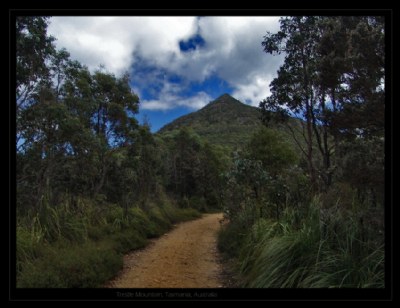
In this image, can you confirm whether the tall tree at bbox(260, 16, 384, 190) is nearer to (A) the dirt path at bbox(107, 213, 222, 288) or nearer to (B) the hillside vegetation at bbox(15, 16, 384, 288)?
(B) the hillside vegetation at bbox(15, 16, 384, 288)

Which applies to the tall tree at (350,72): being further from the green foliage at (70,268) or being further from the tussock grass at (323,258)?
the green foliage at (70,268)

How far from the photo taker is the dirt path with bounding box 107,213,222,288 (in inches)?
226

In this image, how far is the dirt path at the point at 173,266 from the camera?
574cm

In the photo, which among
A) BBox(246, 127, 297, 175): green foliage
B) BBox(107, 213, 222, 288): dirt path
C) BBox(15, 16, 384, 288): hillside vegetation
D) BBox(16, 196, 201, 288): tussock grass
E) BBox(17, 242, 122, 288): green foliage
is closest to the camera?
BBox(15, 16, 384, 288): hillside vegetation

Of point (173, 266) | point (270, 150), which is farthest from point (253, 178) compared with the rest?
point (270, 150)

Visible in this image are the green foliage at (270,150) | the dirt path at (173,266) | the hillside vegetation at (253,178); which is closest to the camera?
the hillside vegetation at (253,178)

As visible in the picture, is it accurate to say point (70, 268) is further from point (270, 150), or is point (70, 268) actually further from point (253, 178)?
point (270, 150)

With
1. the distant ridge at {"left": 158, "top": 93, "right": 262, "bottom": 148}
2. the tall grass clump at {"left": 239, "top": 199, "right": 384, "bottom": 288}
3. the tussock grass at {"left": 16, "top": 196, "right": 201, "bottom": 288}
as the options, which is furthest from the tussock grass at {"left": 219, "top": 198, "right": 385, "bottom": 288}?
the distant ridge at {"left": 158, "top": 93, "right": 262, "bottom": 148}

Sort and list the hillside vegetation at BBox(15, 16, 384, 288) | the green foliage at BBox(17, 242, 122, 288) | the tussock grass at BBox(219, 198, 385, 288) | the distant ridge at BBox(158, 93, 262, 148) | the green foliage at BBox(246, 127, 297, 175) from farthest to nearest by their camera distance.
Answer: the distant ridge at BBox(158, 93, 262, 148), the green foliage at BBox(246, 127, 297, 175), the green foliage at BBox(17, 242, 122, 288), the hillside vegetation at BBox(15, 16, 384, 288), the tussock grass at BBox(219, 198, 385, 288)

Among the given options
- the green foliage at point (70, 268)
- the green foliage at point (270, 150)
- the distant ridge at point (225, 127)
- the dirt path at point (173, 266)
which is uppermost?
the distant ridge at point (225, 127)

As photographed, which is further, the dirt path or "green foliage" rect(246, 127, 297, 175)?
"green foliage" rect(246, 127, 297, 175)

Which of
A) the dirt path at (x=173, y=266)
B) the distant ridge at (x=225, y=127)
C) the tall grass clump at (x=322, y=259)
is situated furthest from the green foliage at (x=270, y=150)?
the tall grass clump at (x=322, y=259)
